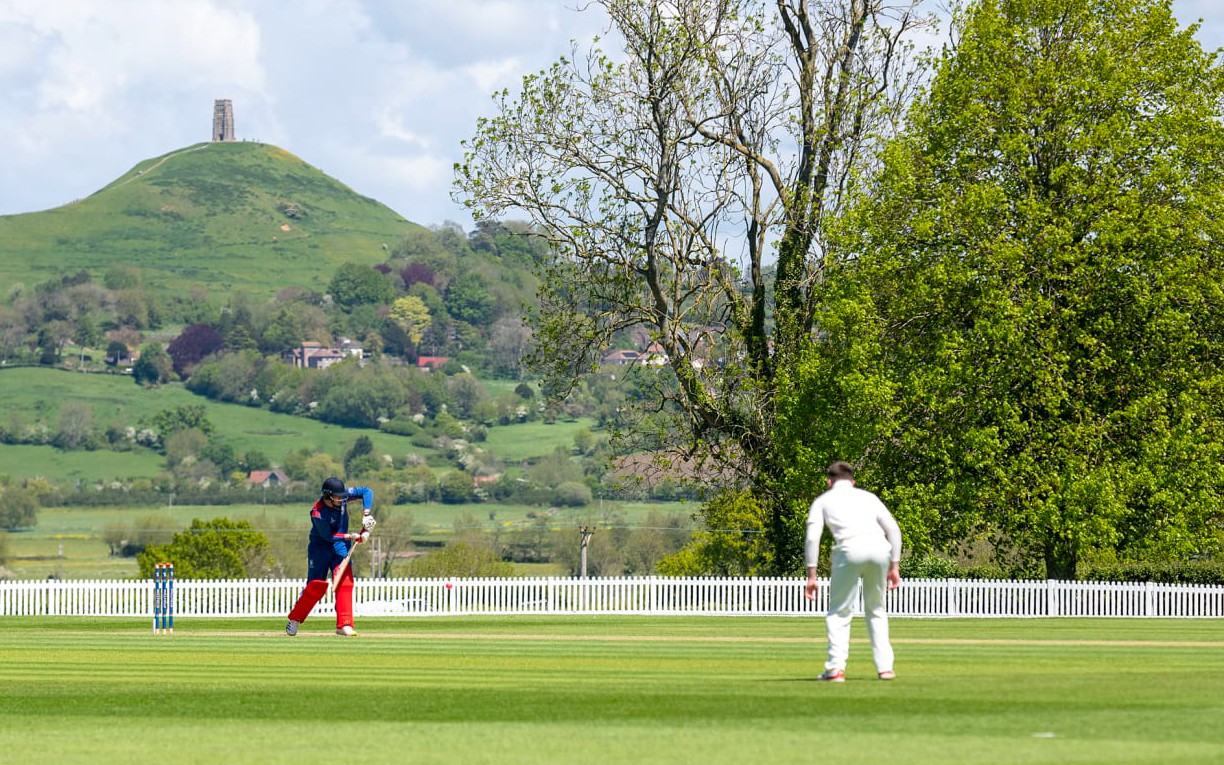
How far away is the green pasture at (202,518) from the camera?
139m

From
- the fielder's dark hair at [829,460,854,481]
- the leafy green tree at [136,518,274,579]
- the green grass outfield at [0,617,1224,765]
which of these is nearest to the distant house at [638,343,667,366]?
the green grass outfield at [0,617,1224,765]

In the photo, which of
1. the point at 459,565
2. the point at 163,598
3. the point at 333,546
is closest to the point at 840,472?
the point at 333,546

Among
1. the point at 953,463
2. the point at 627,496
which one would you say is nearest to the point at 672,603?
the point at 953,463

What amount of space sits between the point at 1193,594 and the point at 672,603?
1047 cm

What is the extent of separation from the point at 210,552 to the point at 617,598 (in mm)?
72278

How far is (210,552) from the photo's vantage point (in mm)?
106125

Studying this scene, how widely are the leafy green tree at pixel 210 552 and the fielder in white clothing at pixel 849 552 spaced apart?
9269 centimetres

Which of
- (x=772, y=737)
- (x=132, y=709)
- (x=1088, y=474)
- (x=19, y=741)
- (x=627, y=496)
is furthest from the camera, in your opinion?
(x=627, y=496)

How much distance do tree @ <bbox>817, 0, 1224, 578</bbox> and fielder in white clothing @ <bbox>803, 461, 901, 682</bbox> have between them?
68.9ft

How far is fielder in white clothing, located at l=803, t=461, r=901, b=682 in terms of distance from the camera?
1256 cm

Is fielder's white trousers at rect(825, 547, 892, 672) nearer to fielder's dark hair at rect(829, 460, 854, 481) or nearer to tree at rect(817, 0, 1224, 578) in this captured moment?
fielder's dark hair at rect(829, 460, 854, 481)

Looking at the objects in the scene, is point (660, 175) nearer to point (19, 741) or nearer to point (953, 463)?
point (953, 463)

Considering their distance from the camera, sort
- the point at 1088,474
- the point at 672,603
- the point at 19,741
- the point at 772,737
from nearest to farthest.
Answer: the point at 772,737, the point at 19,741, the point at 1088,474, the point at 672,603

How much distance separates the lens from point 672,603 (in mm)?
37438
